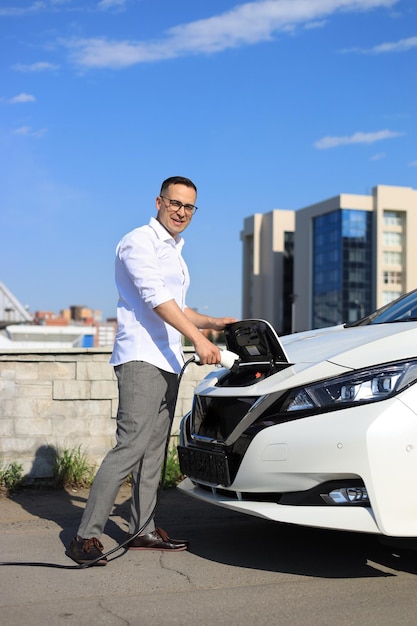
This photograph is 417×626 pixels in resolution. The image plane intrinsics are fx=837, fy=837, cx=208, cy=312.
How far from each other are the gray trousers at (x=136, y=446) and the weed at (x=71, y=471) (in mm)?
1834

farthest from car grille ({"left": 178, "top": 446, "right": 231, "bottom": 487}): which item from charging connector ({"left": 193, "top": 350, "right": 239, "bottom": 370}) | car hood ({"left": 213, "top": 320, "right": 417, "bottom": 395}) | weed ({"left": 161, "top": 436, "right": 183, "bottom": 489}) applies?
weed ({"left": 161, "top": 436, "right": 183, "bottom": 489})

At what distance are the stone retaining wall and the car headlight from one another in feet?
9.82

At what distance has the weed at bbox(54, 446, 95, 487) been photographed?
623 centimetres

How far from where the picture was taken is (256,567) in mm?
4148

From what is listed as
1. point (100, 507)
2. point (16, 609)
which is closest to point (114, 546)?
point (100, 507)

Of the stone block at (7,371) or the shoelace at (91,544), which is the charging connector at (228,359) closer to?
the shoelace at (91,544)

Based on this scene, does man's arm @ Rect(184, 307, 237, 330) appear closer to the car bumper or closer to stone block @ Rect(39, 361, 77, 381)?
the car bumper

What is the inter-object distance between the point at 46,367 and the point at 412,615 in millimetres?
3744

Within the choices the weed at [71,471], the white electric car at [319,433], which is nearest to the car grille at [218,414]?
the white electric car at [319,433]

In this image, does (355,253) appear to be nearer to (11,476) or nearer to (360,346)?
(11,476)

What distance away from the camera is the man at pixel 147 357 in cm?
418

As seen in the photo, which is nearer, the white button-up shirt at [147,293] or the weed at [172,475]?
the white button-up shirt at [147,293]

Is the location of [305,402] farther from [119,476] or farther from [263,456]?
[119,476]

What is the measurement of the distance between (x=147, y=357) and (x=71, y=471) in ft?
7.50
